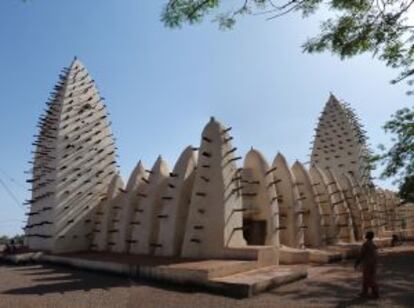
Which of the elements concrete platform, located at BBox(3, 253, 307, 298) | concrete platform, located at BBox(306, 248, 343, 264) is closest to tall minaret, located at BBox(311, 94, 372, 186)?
concrete platform, located at BBox(306, 248, 343, 264)

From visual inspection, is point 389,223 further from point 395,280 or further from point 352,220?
point 395,280

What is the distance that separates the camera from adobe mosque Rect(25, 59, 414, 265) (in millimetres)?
18828

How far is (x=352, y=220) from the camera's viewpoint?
31641 millimetres

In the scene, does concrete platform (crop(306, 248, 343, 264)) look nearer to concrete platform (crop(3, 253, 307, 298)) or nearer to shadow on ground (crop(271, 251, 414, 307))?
shadow on ground (crop(271, 251, 414, 307))

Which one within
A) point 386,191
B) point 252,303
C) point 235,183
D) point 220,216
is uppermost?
point 386,191

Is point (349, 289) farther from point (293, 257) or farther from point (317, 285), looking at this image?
point (293, 257)

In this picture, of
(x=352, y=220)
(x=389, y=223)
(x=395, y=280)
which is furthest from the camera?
(x=389, y=223)

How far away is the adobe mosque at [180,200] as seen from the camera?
1883 centimetres

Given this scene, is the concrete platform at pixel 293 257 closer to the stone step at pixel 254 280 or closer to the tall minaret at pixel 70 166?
the stone step at pixel 254 280

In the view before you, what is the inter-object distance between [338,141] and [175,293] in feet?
97.0

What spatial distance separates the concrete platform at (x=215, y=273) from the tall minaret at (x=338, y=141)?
24.5 metres

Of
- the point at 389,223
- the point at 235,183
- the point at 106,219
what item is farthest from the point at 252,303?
the point at 389,223

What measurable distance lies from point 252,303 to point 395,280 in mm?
5784

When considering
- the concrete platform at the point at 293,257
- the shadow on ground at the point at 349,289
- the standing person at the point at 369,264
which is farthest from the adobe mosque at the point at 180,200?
the standing person at the point at 369,264
